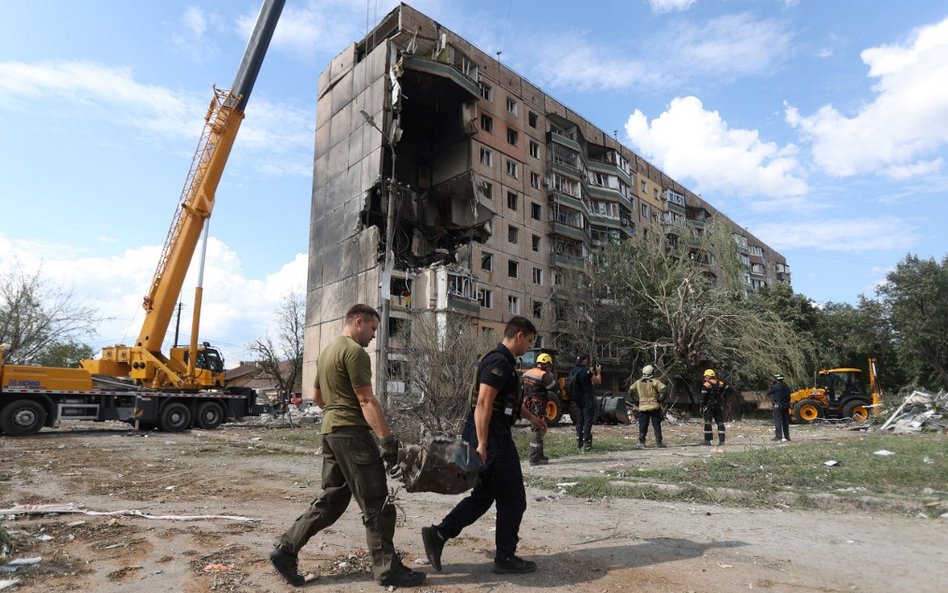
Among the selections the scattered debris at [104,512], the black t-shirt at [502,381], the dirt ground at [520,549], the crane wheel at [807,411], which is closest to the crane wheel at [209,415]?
the dirt ground at [520,549]

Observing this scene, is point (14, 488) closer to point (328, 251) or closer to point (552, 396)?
point (552, 396)

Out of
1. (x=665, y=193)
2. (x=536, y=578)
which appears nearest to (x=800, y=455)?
(x=536, y=578)

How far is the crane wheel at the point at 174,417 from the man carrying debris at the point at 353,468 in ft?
59.2

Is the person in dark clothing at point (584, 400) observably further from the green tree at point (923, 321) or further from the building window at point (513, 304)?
the green tree at point (923, 321)

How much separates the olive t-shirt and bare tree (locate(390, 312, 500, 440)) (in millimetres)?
8584

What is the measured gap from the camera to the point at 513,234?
40.5 m

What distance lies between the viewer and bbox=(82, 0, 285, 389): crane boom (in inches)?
762

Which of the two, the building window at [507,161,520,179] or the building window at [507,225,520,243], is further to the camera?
the building window at [507,161,520,179]

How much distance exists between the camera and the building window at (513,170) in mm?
41250

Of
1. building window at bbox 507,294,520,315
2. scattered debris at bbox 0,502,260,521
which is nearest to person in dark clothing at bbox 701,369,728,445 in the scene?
scattered debris at bbox 0,502,260,521

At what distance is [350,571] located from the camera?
4039 mm

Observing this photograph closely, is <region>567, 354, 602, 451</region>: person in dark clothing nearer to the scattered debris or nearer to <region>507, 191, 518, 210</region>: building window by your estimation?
the scattered debris

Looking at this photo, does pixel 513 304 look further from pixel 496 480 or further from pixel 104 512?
pixel 496 480

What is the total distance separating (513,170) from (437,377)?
30008mm
